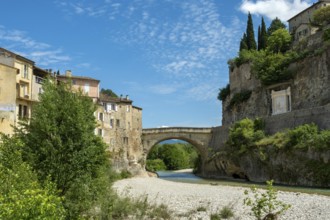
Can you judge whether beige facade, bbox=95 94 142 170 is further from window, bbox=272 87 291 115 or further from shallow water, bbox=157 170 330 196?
window, bbox=272 87 291 115

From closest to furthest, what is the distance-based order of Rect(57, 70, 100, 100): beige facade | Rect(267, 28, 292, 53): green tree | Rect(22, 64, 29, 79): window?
Rect(22, 64, 29, 79): window
Rect(57, 70, 100, 100): beige facade
Rect(267, 28, 292, 53): green tree

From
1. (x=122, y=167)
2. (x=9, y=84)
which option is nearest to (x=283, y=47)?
(x=122, y=167)

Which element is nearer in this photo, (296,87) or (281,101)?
(296,87)

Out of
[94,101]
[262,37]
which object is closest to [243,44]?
[262,37]

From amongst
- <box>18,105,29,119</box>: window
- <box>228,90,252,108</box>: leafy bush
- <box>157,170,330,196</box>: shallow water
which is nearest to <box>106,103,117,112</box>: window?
<box>157,170,330,196</box>: shallow water

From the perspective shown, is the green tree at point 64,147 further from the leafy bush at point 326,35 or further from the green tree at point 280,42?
the green tree at point 280,42

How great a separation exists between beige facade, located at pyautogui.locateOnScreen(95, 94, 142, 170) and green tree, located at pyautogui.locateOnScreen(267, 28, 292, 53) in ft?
85.0

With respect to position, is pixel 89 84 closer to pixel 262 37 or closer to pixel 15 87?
pixel 15 87

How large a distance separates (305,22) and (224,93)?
69.2 ft

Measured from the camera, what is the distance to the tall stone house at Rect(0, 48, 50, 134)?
29.2 meters

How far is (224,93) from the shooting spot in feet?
260

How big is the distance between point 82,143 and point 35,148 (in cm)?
187

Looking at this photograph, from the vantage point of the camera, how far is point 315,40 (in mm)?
56812

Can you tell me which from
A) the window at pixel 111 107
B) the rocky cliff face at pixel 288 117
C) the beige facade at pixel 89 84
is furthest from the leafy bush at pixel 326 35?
the beige facade at pixel 89 84
